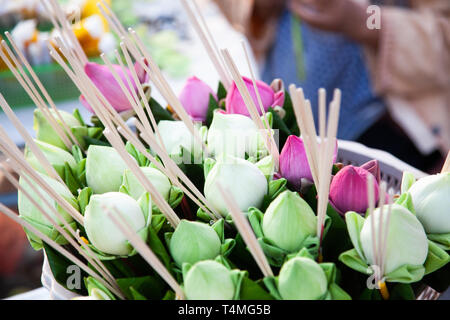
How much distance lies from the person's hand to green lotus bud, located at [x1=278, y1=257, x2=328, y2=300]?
78 cm

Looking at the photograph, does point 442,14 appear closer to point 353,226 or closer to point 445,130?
point 445,130

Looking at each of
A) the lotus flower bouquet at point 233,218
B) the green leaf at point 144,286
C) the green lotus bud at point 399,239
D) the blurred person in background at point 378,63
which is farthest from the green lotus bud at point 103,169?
the blurred person in background at point 378,63

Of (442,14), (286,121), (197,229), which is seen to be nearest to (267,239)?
(197,229)

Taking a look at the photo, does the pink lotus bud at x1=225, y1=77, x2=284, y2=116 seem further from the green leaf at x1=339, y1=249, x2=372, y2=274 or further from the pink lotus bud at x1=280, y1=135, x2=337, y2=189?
the green leaf at x1=339, y1=249, x2=372, y2=274

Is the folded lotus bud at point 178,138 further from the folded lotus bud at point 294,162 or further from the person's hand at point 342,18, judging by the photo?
the person's hand at point 342,18

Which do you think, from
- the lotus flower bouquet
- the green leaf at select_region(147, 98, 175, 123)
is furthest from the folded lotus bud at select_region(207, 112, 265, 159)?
the green leaf at select_region(147, 98, 175, 123)

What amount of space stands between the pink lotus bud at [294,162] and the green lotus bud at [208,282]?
13 cm

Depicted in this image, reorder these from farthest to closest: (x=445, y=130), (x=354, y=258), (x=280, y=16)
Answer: (x=280, y=16)
(x=445, y=130)
(x=354, y=258)

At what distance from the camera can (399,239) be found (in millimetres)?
293

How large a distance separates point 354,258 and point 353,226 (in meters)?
0.02

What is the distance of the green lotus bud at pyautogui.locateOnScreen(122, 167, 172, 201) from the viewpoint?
361mm

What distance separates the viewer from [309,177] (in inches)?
15.1

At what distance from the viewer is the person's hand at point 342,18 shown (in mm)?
944

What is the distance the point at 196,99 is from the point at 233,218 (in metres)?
0.28
